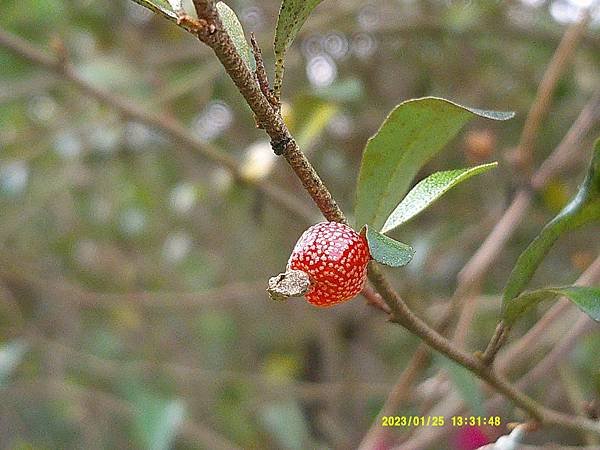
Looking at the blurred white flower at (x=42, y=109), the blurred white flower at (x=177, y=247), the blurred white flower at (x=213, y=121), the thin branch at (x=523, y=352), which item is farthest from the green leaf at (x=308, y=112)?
the blurred white flower at (x=42, y=109)

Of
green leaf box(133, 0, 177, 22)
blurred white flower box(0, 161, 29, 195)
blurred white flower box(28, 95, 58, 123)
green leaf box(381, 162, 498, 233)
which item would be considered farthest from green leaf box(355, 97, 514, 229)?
blurred white flower box(28, 95, 58, 123)

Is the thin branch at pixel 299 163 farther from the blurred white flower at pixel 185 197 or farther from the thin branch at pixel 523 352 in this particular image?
the blurred white flower at pixel 185 197

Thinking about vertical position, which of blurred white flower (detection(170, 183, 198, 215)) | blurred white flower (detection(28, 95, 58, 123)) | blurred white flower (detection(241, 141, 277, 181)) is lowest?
blurred white flower (detection(241, 141, 277, 181))

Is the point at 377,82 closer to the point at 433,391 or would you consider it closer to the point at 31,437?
the point at 433,391

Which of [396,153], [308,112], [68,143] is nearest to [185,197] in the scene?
[68,143]

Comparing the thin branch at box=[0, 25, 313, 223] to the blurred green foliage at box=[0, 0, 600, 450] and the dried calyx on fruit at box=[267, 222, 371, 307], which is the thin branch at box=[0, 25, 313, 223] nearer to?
the blurred green foliage at box=[0, 0, 600, 450]

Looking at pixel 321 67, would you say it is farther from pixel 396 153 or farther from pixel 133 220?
pixel 396 153
